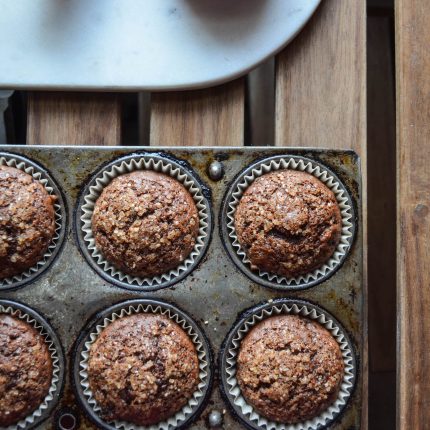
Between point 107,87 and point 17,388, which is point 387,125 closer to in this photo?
point 107,87

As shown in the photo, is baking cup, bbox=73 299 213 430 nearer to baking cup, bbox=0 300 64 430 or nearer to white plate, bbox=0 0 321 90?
baking cup, bbox=0 300 64 430

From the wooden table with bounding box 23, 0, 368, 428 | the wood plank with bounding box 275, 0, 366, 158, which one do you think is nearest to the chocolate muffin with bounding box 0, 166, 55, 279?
the wooden table with bounding box 23, 0, 368, 428

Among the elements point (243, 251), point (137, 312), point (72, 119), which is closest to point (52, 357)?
point (137, 312)

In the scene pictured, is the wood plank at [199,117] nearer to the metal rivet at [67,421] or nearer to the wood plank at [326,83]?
the wood plank at [326,83]

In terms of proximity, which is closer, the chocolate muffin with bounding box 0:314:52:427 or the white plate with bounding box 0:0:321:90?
the chocolate muffin with bounding box 0:314:52:427

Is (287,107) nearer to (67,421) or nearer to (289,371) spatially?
(289,371)

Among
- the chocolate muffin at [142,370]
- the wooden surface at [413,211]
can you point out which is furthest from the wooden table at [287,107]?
the chocolate muffin at [142,370]
